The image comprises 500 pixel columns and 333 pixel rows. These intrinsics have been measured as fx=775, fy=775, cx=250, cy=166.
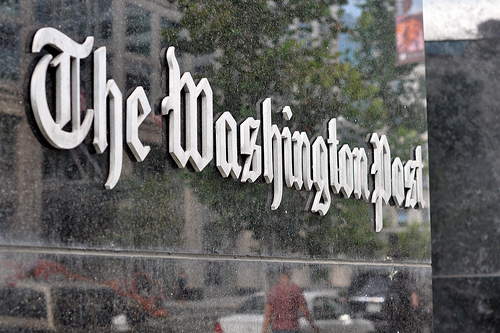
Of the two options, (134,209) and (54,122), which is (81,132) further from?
(134,209)

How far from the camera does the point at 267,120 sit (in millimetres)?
4820

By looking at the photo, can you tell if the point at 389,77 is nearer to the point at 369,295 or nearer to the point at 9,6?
the point at 369,295

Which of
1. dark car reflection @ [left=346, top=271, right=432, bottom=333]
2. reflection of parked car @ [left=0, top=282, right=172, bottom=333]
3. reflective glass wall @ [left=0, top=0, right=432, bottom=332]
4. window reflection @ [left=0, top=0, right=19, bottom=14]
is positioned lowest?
dark car reflection @ [left=346, top=271, right=432, bottom=333]

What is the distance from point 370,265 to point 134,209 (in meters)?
2.63

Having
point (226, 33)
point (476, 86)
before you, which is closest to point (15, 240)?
point (226, 33)

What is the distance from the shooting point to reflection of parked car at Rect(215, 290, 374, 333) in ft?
14.5

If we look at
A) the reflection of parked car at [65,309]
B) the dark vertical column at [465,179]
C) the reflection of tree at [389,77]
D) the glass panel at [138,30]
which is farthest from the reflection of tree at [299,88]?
the dark vertical column at [465,179]

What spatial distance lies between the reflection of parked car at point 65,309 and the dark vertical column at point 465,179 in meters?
5.51

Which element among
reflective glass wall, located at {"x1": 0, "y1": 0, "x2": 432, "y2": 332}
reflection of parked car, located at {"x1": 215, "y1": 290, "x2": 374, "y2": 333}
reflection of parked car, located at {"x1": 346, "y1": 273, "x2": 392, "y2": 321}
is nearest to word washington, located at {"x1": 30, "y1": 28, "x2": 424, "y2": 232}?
reflective glass wall, located at {"x1": 0, "y1": 0, "x2": 432, "y2": 332}

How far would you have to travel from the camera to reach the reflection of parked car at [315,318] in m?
4.43

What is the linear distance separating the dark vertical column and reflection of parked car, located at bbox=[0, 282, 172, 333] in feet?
18.1

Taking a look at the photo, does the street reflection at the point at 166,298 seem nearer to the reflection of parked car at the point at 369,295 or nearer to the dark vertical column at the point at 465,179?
the reflection of parked car at the point at 369,295

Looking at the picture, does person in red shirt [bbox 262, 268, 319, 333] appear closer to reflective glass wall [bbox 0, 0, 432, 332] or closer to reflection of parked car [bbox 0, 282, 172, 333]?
reflective glass wall [bbox 0, 0, 432, 332]

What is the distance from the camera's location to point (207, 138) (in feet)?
13.8
